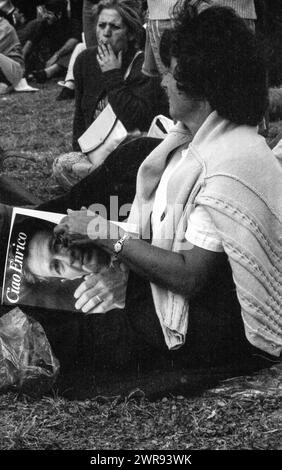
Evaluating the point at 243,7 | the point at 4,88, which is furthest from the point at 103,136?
the point at 4,88

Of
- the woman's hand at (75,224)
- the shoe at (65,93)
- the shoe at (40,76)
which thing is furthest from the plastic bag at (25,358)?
the shoe at (40,76)

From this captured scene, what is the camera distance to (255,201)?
8.89ft

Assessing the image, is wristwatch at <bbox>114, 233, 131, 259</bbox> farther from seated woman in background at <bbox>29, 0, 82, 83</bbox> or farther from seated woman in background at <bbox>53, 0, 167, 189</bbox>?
seated woman in background at <bbox>29, 0, 82, 83</bbox>

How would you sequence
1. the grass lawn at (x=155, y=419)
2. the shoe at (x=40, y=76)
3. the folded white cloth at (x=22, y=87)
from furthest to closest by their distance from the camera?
the shoe at (x=40, y=76) < the folded white cloth at (x=22, y=87) < the grass lawn at (x=155, y=419)

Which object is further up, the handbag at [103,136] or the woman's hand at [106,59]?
the woman's hand at [106,59]

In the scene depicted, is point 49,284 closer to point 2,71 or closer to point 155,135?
point 155,135

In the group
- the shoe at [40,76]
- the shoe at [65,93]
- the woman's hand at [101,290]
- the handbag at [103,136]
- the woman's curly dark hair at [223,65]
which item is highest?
the woman's curly dark hair at [223,65]

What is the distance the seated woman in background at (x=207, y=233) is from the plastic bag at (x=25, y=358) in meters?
0.18

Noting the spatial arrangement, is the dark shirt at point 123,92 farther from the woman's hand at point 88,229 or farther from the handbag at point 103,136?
the woman's hand at point 88,229

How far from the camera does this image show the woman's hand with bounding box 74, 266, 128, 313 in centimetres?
287

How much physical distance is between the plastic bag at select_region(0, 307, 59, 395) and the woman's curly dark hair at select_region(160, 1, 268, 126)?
95 cm

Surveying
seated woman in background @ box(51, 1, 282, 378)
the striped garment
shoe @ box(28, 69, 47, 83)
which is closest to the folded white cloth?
shoe @ box(28, 69, 47, 83)


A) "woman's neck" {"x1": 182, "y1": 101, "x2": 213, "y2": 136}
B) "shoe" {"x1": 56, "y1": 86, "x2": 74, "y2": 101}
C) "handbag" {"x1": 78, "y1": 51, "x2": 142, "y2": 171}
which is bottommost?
"shoe" {"x1": 56, "y1": 86, "x2": 74, "y2": 101}

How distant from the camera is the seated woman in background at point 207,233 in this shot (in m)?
2.69
